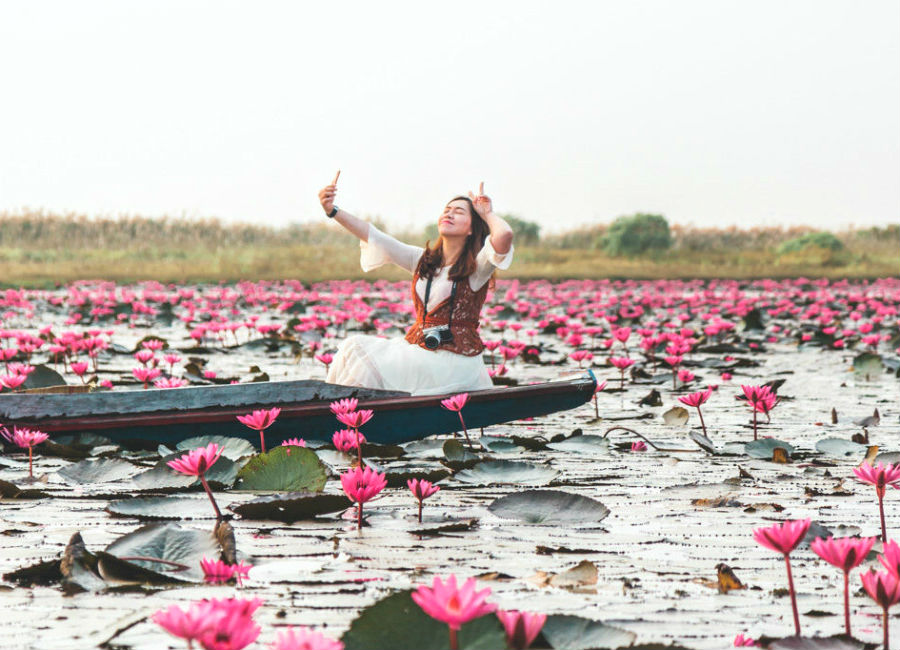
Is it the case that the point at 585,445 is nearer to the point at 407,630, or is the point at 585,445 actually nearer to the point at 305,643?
the point at 407,630

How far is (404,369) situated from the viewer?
4.50m

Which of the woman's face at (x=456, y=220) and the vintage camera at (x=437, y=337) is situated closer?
the vintage camera at (x=437, y=337)

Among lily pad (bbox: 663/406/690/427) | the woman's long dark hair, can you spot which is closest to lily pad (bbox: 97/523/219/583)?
the woman's long dark hair

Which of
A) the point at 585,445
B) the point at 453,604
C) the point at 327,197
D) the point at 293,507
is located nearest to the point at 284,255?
the point at 327,197

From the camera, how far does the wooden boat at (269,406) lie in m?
3.80

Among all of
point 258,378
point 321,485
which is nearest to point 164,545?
point 321,485

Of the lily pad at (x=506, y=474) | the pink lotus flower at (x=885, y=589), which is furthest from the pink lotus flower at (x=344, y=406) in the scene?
the pink lotus flower at (x=885, y=589)

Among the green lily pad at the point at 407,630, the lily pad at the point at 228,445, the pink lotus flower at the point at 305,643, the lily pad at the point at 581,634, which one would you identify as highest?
the pink lotus flower at the point at 305,643

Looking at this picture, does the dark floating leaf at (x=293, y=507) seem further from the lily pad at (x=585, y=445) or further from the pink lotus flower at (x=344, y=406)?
the lily pad at (x=585, y=445)

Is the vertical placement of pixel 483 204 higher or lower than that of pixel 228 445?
higher

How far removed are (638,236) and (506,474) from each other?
26.9 m

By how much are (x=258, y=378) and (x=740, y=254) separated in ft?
81.0

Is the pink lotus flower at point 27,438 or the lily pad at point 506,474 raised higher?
the pink lotus flower at point 27,438

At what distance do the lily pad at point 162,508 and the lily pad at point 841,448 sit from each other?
2.33 meters
